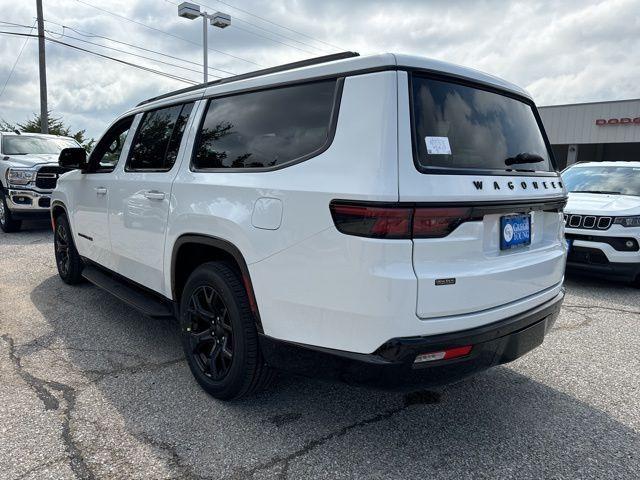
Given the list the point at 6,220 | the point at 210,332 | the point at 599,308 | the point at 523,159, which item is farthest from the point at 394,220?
the point at 6,220

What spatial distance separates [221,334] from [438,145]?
64.4 inches

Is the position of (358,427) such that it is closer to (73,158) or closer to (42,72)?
(73,158)

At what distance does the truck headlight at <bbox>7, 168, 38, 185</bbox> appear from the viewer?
8773 millimetres

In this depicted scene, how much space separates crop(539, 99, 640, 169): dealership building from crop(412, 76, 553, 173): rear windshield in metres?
26.0

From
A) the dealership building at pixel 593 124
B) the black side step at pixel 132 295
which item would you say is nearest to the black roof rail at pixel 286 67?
the black side step at pixel 132 295

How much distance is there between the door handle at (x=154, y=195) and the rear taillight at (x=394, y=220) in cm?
161

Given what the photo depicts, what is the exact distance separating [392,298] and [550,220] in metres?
1.40

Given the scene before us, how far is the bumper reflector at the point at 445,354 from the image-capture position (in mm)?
2092

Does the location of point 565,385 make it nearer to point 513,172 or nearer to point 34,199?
point 513,172

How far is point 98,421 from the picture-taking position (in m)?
2.66

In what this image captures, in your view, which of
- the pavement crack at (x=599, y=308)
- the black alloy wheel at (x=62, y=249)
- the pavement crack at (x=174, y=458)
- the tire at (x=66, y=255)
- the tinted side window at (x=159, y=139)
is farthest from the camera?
the black alloy wheel at (x=62, y=249)

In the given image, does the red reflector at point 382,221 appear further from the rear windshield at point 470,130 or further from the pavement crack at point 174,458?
the pavement crack at point 174,458

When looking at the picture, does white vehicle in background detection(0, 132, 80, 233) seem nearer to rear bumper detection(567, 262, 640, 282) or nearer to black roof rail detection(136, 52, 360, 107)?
black roof rail detection(136, 52, 360, 107)

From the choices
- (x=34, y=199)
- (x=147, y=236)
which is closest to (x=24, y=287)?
(x=147, y=236)
